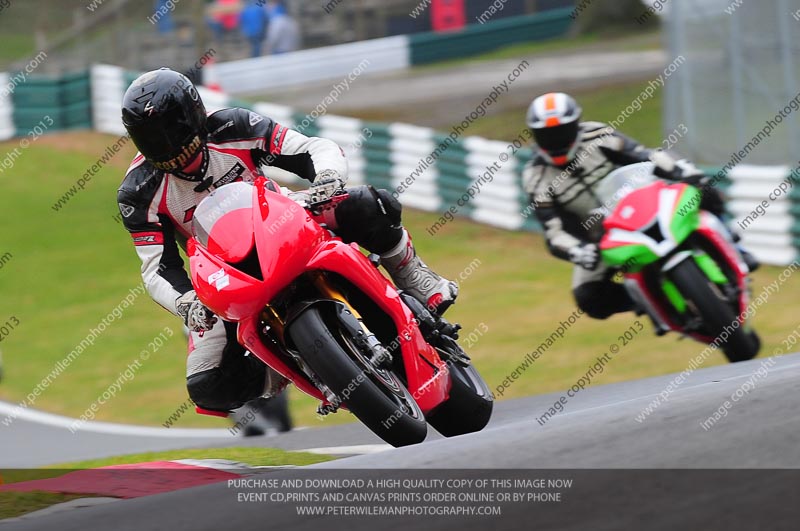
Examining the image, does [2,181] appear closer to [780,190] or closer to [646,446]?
[780,190]

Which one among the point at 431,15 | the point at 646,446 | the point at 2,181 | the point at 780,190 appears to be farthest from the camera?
the point at 431,15

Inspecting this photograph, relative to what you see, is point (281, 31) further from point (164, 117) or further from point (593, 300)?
point (164, 117)

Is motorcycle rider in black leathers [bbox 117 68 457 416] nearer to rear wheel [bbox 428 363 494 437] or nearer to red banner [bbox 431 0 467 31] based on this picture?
rear wheel [bbox 428 363 494 437]

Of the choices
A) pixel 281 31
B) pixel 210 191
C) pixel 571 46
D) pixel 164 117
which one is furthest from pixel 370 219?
pixel 571 46

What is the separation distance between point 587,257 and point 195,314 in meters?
3.36

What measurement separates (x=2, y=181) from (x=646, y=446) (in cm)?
1733

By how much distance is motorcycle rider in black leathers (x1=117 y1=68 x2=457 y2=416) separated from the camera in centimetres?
563

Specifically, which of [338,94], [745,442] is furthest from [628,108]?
[745,442]

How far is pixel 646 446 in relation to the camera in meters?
3.52

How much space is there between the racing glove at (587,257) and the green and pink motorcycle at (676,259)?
8 cm

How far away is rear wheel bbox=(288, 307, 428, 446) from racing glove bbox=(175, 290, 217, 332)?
52 centimetres

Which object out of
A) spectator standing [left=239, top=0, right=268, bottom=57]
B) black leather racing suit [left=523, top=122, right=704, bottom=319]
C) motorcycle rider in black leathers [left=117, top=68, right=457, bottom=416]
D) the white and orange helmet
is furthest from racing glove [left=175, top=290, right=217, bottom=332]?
spectator standing [left=239, top=0, right=268, bottom=57]

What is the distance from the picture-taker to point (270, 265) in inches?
189

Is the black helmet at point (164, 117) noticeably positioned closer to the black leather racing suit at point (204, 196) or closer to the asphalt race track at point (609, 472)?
the black leather racing suit at point (204, 196)
